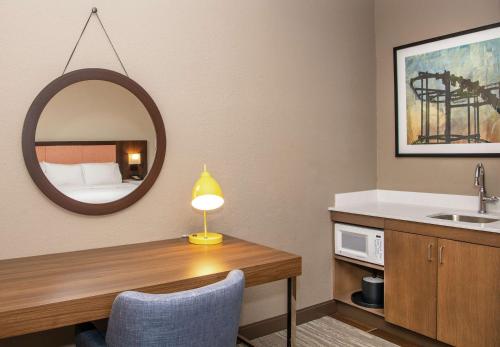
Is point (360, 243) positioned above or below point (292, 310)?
above

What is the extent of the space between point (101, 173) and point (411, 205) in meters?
2.22

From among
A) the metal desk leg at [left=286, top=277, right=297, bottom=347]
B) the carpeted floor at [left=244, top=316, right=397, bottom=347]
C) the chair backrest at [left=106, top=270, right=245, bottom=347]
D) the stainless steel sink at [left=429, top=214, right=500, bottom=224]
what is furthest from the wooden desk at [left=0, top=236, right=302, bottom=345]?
the stainless steel sink at [left=429, top=214, right=500, bottom=224]

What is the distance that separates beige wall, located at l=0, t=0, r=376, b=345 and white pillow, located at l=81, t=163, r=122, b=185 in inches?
7.4

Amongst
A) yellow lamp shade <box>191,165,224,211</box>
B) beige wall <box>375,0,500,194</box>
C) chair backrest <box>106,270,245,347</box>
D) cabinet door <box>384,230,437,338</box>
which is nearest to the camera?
chair backrest <box>106,270,245,347</box>

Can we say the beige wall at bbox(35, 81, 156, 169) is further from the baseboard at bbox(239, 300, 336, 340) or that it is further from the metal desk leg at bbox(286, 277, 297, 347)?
the baseboard at bbox(239, 300, 336, 340)

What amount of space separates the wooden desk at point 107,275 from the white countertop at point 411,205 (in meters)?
1.02

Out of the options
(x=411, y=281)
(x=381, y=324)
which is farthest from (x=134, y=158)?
(x=381, y=324)

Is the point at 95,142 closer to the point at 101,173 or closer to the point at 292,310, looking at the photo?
the point at 101,173

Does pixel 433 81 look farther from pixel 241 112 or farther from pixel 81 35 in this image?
pixel 81 35

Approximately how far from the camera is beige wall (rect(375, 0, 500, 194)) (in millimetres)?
3039

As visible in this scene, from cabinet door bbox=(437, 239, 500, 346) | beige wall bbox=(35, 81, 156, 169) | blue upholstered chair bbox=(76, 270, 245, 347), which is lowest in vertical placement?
cabinet door bbox=(437, 239, 500, 346)

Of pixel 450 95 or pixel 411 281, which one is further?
pixel 450 95

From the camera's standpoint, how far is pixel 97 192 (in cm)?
237

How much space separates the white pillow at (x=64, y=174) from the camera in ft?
7.32
